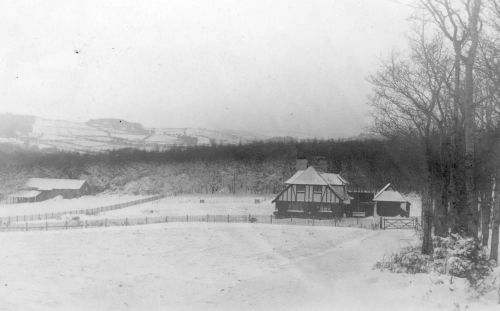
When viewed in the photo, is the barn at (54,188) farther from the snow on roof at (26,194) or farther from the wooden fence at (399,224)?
the wooden fence at (399,224)

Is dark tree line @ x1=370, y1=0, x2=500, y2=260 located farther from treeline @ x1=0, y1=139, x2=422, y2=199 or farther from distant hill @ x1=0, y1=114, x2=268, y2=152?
distant hill @ x1=0, y1=114, x2=268, y2=152

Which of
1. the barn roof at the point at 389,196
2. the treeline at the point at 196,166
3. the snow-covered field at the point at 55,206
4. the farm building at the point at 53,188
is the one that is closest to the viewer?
the barn roof at the point at 389,196

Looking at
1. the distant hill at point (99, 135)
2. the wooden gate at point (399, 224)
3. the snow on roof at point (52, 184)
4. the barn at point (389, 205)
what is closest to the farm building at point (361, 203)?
the barn at point (389, 205)

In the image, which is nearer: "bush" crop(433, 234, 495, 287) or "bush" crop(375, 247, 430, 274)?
"bush" crop(433, 234, 495, 287)

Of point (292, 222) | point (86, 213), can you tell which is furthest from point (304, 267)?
point (86, 213)

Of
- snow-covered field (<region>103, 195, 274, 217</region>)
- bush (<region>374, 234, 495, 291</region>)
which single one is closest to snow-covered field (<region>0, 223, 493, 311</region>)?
bush (<region>374, 234, 495, 291</region>)

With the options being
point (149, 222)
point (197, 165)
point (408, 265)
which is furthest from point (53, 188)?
point (408, 265)
